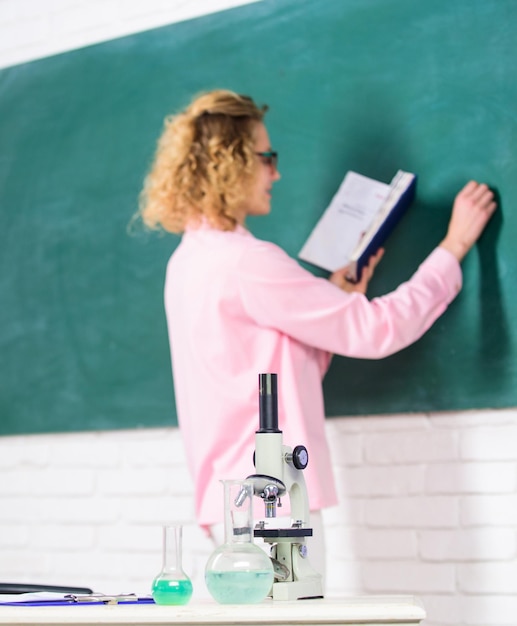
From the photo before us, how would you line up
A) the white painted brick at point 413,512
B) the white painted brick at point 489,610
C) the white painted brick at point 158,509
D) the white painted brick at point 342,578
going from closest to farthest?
the white painted brick at point 489,610, the white painted brick at point 413,512, the white painted brick at point 342,578, the white painted brick at point 158,509

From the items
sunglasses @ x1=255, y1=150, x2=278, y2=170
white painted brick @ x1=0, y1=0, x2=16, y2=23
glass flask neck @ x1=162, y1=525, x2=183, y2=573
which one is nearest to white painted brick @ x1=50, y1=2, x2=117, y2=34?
white painted brick @ x1=0, y1=0, x2=16, y2=23

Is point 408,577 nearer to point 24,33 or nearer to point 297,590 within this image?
point 297,590

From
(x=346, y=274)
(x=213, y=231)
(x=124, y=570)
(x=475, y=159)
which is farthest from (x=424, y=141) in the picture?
(x=124, y=570)

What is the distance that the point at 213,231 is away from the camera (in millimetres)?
2223

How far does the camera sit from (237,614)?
1115mm

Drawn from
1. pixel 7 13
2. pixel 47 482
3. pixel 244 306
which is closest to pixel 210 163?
pixel 244 306

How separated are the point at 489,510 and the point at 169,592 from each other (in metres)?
1.19

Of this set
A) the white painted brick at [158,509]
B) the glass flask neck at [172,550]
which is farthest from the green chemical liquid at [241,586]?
the white painted brick at [158,509]

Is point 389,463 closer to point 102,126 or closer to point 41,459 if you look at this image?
point 41,459

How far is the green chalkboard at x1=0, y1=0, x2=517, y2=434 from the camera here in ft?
7.64

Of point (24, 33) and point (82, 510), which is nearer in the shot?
point (82, 510)

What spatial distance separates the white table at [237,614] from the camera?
109cm

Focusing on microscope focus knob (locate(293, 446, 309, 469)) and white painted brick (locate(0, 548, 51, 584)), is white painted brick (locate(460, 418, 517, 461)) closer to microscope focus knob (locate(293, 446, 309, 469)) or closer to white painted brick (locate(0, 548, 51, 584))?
microscope focus knob (locate(293, 446, 309, 469))

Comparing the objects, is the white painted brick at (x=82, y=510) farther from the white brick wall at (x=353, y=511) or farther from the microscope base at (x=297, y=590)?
the microscope base at (x=297, y=590)
